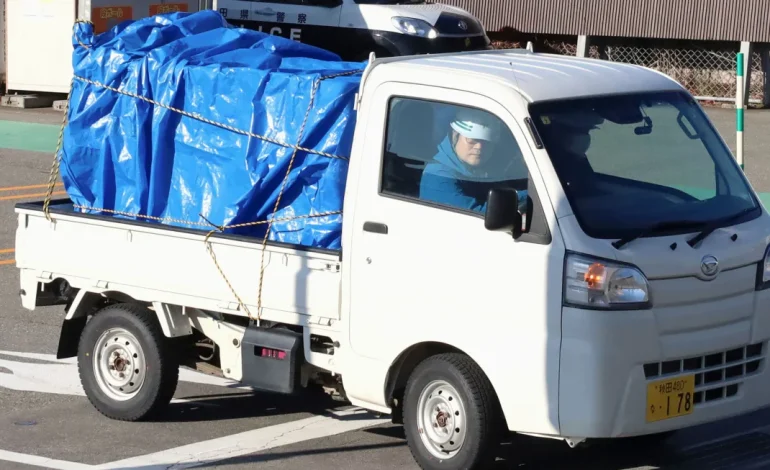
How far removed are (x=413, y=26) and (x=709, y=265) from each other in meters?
13.5

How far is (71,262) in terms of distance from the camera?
732 cm

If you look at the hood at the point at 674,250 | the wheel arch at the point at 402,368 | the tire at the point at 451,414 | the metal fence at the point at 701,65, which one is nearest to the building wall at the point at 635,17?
the metal fence at the point at 701,65

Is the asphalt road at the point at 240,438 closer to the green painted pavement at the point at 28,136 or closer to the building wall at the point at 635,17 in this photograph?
the green painted pavement at the point at 28,136

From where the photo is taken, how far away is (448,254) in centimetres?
596

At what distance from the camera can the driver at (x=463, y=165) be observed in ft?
19.8

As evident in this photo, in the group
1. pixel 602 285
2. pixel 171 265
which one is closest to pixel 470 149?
pixel 602 285

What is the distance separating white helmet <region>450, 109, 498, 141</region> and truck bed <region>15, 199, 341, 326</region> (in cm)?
90

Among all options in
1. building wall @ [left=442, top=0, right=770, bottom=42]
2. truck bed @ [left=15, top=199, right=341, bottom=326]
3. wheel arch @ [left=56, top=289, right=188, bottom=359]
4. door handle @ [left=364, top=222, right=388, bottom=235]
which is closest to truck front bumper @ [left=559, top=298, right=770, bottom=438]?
door handle @ [left=364, top=222, right=388, bottom=235]

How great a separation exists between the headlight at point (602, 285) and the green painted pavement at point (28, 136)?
43.7 feet

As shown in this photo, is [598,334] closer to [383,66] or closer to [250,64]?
[383,66]

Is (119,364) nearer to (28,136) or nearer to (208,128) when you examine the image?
(208,128)

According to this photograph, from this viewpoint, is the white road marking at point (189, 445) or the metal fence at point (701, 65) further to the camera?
the metal fence at point (701, 65)

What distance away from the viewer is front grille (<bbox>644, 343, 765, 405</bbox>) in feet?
18.9

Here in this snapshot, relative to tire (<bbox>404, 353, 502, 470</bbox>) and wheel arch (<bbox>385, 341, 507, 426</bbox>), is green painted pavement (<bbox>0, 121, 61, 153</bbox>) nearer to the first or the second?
wheel arch (<bbox>385, 341, 507, 426</bbox>)
